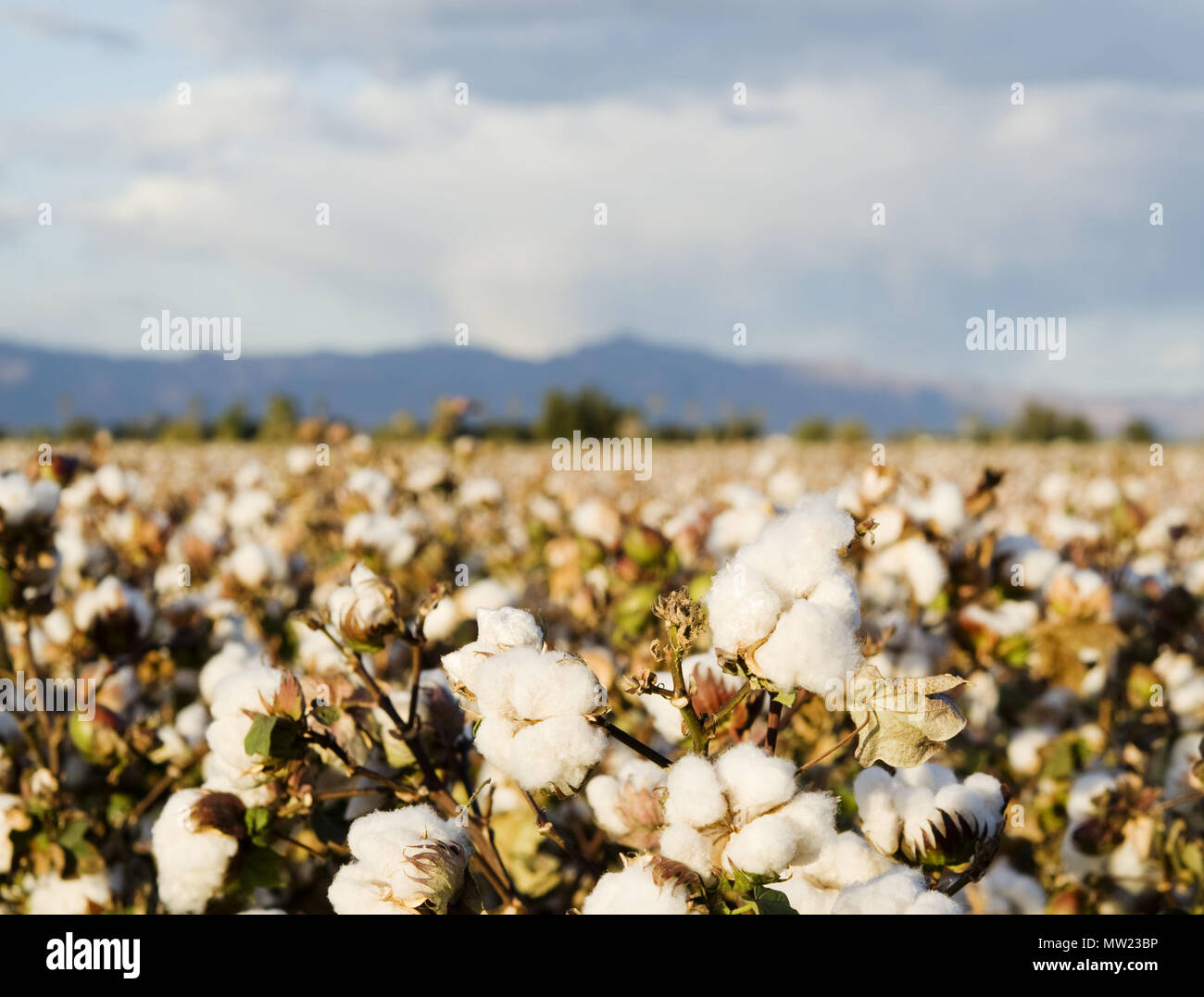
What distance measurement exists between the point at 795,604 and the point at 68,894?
137cm

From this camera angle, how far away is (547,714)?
89cm

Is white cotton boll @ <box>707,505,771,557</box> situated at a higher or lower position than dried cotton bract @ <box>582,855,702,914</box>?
higher

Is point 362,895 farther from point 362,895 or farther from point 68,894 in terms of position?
point 68,894

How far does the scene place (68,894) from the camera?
165 cm

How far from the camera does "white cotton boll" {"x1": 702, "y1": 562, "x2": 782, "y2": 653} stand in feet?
2.95

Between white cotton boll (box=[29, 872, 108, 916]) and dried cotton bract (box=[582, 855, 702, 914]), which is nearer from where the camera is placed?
dried cotton bract (box=[582, 855, 702, 914])

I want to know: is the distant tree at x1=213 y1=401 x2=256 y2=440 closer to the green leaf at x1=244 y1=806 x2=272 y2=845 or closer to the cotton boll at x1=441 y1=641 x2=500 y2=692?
the green leaf at x1=244 y1=806 x2=272 y2=845

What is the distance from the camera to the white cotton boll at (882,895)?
875 mm

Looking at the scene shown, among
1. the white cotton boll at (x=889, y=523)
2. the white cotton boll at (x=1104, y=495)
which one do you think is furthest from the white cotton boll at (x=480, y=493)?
the white cotton boll at (x=1104, y=495)

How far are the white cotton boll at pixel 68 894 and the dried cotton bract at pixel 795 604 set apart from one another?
1.28 meters

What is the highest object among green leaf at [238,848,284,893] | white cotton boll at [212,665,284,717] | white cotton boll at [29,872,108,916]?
white cotton boll at [212,665,284,717]

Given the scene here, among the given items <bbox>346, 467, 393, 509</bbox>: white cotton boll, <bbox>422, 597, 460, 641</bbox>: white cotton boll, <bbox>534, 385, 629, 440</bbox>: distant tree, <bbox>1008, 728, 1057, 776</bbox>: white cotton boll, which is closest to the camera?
<bbox>422, 597, 460, 641</bbox>: white cotton boll

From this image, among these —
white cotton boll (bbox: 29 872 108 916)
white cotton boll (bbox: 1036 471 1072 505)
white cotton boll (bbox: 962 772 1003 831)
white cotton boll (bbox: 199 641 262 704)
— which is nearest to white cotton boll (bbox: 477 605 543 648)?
white cotton boll (bbox: 962 772 1003 831)
